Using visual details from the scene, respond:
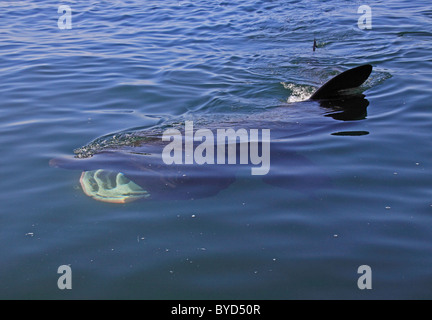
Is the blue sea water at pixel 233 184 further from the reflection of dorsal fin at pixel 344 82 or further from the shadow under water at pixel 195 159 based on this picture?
the reflection of dorsal fin at pixel 344 82

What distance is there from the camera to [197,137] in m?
6.13

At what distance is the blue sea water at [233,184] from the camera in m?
3.77

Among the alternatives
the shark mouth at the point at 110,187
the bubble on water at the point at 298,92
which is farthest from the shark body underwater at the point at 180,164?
the bubble on water at the point at 298,92

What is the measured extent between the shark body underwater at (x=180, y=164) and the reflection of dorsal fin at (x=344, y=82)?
3 centimetres

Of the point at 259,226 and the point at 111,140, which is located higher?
the point at 111,140

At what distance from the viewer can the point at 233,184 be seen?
5.09 metres

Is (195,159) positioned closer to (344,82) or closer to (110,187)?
(110,187)

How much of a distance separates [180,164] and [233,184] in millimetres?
650

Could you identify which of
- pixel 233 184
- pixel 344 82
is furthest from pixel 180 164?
pixel 344 82

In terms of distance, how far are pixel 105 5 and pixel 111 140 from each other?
35.7 feet
